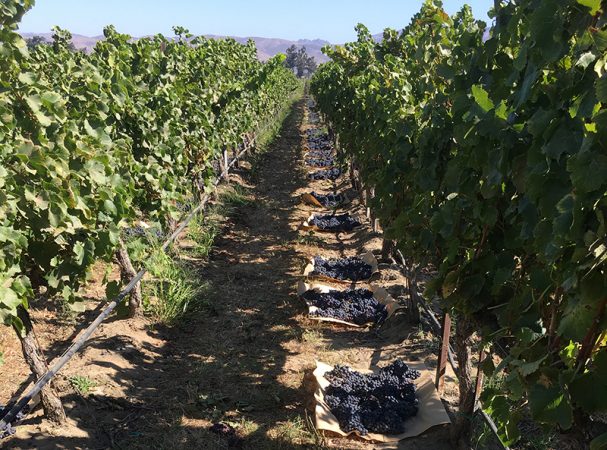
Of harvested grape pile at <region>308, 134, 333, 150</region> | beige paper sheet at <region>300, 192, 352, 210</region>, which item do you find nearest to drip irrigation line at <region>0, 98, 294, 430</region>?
beige paper sheet at <region>300, 192, 352, 210</region>

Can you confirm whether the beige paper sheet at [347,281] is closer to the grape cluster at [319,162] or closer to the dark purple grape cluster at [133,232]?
the dark purple grape cluster at [133,232]

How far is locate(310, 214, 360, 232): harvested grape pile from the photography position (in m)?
9.26

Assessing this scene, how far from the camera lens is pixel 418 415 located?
4.11m

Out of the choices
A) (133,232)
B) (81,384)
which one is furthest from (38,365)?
(133,232)

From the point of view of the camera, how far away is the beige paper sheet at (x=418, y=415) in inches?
155

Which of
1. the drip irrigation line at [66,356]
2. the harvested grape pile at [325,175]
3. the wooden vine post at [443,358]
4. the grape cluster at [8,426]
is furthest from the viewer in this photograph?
the harvested grape pile at [325,175]

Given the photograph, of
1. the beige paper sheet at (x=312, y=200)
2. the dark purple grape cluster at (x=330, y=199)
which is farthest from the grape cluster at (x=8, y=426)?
the dark purple grape cluster at (x=330, y=199)

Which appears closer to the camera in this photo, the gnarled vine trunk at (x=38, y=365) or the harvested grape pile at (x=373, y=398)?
the gnarled vine trunk at (x=38, y=365)

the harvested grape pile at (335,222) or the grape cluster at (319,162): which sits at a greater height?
the grape cluster at (319,162)

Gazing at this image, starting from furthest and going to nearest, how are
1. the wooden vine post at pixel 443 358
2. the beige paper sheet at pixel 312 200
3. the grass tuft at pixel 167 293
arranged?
the beige paper sheet at pixel 312 200, the grass tuft at pixel 167 293, the wooden vine post at pixel 443 358

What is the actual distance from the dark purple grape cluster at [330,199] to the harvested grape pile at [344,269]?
3479 millimetres

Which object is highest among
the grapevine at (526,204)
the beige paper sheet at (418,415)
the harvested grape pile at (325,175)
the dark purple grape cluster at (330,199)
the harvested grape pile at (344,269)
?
the grapevine at (526,204)

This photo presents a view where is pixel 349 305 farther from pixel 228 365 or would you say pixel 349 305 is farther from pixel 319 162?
pixel 319 162

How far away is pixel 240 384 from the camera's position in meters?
4.81
